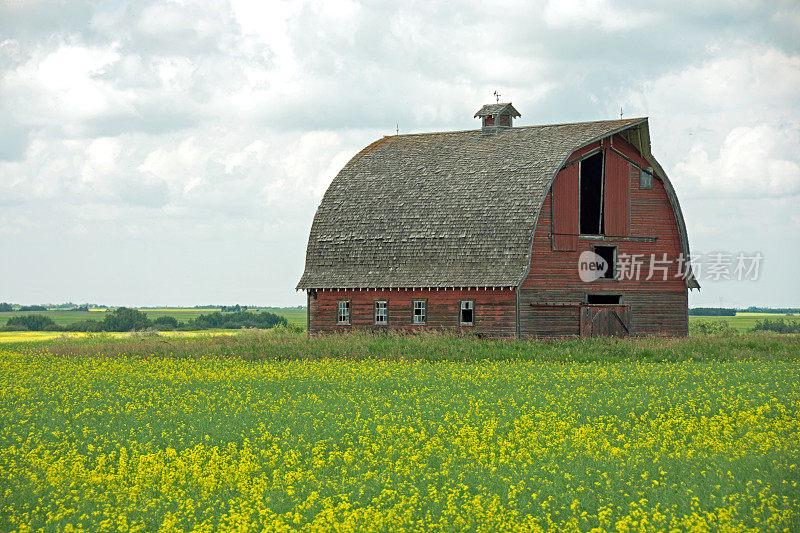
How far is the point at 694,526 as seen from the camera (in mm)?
9984

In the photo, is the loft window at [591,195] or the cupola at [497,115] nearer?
the loft window at [591,195]

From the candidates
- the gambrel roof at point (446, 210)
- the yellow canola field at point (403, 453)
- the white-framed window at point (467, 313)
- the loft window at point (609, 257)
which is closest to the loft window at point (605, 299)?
the loft window at point (609, 257)

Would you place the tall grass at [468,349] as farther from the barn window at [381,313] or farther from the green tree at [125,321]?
the green tree at [125,321]

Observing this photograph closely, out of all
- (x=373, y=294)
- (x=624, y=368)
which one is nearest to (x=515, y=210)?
(x=373, y=294)

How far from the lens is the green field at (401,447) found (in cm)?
1113

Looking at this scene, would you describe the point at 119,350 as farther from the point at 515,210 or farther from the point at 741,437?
the point at 741,437

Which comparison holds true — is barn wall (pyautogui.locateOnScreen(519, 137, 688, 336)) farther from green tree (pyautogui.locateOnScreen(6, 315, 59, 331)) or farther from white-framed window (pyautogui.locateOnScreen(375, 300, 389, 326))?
green tree (pyautogui.locateOnScreen(6, 315, 59, 331))

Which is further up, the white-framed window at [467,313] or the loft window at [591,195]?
the loft window at [591,195]

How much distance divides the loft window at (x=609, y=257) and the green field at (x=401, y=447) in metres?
9.60

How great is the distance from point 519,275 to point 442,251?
3711 mm

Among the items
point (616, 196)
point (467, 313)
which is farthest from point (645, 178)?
point (467, 313)

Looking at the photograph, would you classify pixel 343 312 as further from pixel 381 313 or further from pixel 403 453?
pixel 403 453

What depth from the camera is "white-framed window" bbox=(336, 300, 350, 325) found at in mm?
38938

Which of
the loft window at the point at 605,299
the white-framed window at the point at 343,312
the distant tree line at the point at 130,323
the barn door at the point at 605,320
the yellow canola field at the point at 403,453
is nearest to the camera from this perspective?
the yellow canola field at the point at 403,453
